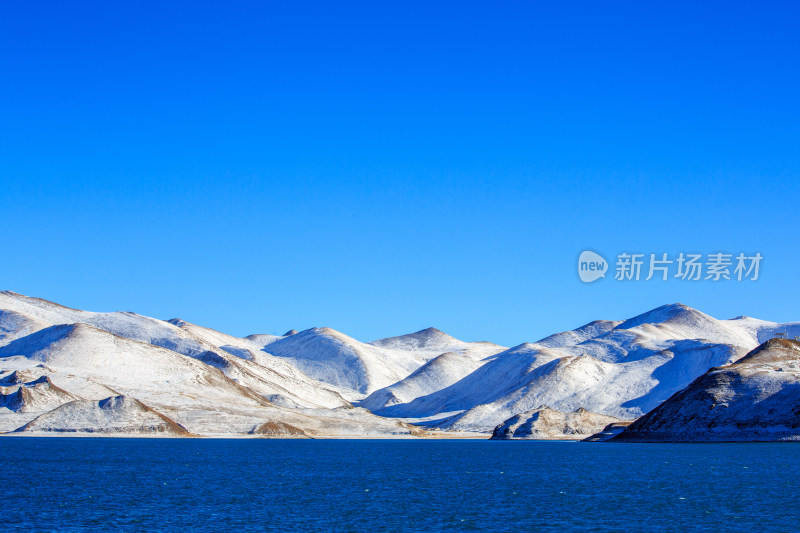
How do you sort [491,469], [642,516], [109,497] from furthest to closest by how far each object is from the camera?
1. [491,469]
2. [109,497]
3. [642,516]

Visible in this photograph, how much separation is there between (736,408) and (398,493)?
102022mm

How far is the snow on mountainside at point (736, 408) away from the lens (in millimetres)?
154375

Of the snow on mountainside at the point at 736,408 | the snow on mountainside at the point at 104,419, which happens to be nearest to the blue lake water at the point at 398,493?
the snow on mountainside at the point at 736,408

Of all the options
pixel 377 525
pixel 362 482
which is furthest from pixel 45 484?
pixel 377 525

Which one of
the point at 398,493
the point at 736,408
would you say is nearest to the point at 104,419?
the point at 398,493

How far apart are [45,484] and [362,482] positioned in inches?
1212

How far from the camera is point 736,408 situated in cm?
16038

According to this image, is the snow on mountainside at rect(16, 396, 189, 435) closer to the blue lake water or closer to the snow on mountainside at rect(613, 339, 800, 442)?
the blue lake water

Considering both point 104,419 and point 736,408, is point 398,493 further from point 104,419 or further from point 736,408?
point 104,419

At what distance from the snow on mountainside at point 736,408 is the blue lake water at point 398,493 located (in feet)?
84.5

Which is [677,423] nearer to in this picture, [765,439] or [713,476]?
[765,439]

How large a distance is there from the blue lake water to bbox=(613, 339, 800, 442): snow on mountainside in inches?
1014

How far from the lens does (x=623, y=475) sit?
96938 millimetres

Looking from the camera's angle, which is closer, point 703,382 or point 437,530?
point 437,530
